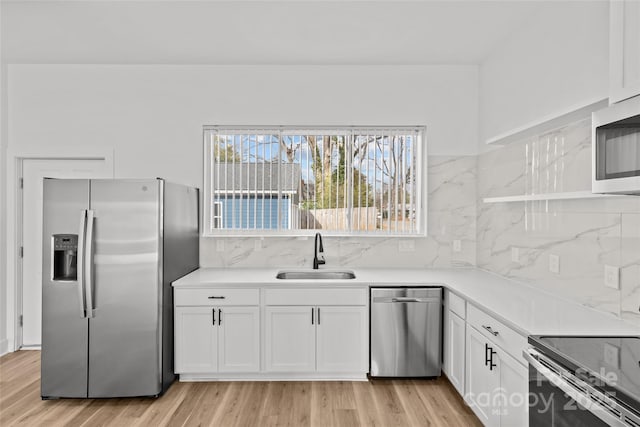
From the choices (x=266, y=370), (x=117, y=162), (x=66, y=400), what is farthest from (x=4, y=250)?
(x=266, y=370)

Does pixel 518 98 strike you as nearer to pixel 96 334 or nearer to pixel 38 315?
pixel 96 334

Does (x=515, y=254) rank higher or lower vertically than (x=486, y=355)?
higher

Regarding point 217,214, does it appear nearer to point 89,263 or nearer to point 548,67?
point 89,263

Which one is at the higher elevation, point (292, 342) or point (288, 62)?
point (288, 62)

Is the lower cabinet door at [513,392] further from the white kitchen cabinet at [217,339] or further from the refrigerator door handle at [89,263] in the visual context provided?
the refrigerator door handle at [89,263]

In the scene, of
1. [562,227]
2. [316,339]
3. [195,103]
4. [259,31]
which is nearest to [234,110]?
[195,103]

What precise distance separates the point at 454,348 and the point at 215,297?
1881mm

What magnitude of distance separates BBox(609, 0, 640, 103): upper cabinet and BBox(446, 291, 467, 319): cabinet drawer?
5.29 feet

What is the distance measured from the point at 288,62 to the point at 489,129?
197cm

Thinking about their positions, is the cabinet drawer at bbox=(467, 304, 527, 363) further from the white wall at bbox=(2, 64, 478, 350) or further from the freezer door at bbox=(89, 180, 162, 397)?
the freezer door at bbox=(89, 180, 162, 397)

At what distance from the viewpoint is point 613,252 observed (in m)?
2.10

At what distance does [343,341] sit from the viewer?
324cm

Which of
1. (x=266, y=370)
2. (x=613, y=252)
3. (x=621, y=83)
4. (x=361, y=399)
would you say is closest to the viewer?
(x=621, y=83)

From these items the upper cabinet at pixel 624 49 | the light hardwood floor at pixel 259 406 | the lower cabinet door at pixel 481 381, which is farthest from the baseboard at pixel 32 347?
the upper cabinet at pixel 624 49
